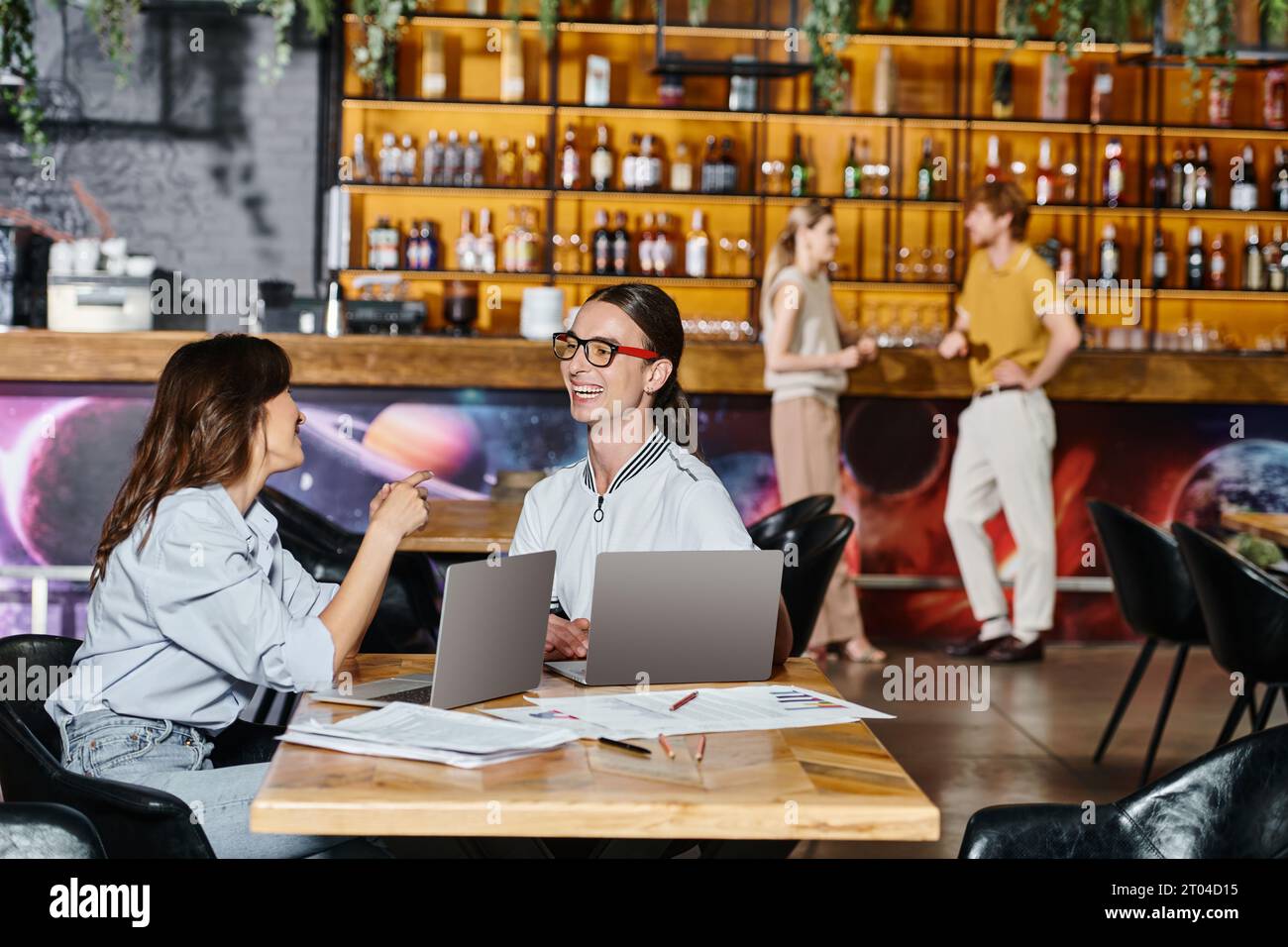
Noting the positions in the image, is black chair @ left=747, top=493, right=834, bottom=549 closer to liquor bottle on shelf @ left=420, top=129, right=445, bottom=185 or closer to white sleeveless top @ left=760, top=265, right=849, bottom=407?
white sleeveless top @ left=760, top=265, right=849, bottom=407

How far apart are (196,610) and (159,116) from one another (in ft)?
20.3

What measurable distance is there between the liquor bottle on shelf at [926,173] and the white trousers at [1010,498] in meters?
1.96

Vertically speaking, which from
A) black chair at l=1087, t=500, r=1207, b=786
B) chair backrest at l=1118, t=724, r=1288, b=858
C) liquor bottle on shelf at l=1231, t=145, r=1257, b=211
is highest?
liquor bottle on shelf at l=1231, t=145, r=1257, b=211

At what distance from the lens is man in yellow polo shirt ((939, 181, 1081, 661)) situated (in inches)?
225

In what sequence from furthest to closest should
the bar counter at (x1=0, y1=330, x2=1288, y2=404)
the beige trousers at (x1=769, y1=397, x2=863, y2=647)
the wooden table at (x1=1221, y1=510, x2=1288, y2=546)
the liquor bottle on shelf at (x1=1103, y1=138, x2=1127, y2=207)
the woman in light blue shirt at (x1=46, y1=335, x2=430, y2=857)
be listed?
the liquor bottle on shelf at (x1=1103, y1=138, x2=1127, y2=207) → the beige trousers at (x1=769, y1=397, x2=863, y2=647) → the bar counter at (x1=0, y1=330, x2=1288, y2=404) → the wooden table at (x1=1221, y1=510, x2=1288, y2=546) → the woman in light blue shirt at (x1=46, y1=335, x2=430, y2=857)

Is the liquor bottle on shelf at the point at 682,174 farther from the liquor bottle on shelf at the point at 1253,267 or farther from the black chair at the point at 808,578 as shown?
the black chair at the point at 808,578

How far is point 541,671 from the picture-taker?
2.04 m

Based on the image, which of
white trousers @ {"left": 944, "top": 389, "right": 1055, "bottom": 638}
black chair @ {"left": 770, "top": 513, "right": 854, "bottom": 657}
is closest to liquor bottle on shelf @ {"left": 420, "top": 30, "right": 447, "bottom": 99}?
white trousers @ {"left": 944, "top": 389, "right": 1055, "bottom": 638}

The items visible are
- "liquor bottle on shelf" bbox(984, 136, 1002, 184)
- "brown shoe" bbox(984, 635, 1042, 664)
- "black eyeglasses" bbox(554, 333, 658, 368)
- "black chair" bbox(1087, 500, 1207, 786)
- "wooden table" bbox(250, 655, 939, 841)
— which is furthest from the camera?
"liquor bottle on shelf" bbox(984, 136, 1002, 184)

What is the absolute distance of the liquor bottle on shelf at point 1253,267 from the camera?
762 cm

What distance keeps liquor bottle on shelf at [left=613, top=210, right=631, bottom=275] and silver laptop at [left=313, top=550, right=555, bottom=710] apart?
5599mm

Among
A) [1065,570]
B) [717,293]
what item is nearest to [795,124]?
[717,293]

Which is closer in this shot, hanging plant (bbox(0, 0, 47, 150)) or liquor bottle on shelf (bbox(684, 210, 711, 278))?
hanging plant (bbox(0, 0, 47, 150))

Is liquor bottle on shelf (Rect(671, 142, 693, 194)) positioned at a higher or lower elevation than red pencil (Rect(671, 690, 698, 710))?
higher
